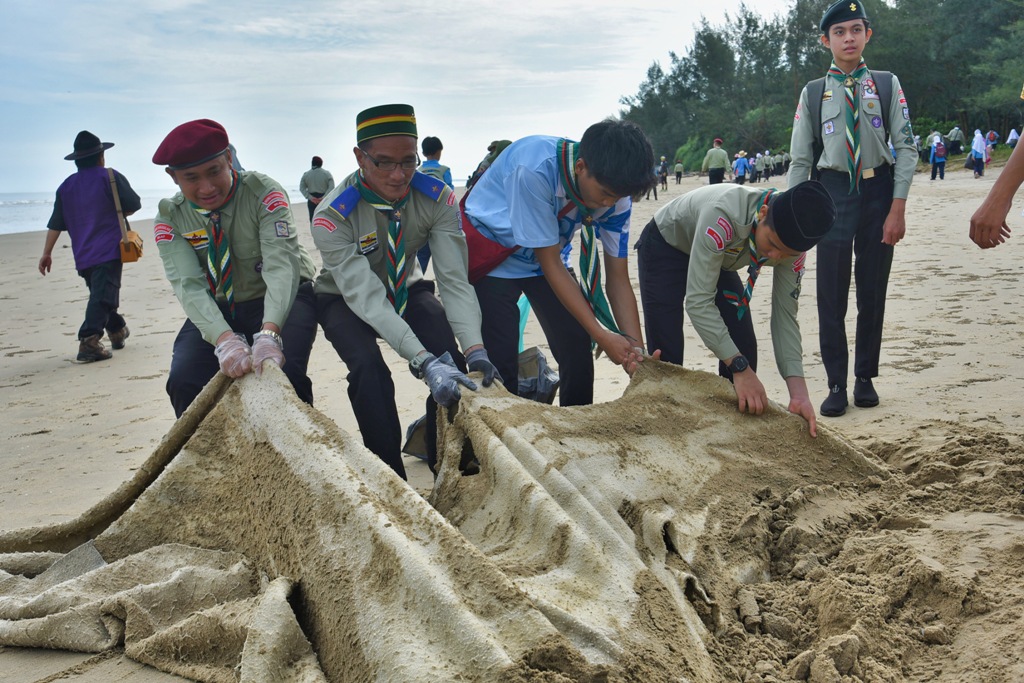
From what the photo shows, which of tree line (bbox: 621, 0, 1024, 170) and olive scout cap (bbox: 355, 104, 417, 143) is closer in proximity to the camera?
olive scout cap (bbox: 355, 104, 417, 143)

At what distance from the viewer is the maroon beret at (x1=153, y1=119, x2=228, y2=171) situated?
3.18m

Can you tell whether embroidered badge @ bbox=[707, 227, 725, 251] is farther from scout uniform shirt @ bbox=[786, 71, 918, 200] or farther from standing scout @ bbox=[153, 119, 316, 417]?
standing scout @ bbox=[153, 119, 316, 417]

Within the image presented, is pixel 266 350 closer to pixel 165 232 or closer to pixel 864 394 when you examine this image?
pixel 165 232

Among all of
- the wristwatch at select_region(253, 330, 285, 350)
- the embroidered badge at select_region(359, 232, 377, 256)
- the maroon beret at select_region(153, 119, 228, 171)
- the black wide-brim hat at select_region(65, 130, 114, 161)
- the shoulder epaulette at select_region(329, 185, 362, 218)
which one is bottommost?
the wristwatch at select_region(253, 330, 285, 350)

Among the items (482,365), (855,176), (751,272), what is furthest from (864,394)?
(482,365)

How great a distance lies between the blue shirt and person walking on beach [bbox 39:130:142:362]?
408 cm

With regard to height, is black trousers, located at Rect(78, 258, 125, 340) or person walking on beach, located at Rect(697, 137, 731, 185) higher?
person walking on beach, located at Rect(697, 137, 731, 185)

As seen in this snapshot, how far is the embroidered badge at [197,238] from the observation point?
→ 3467 millimetres

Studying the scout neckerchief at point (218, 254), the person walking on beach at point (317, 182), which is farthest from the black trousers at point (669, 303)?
the person walking on beach at point (317, 182)

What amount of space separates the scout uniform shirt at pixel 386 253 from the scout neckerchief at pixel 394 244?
0.9 inches

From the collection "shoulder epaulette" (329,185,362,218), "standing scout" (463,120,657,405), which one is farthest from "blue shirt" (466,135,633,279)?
"shoulder epaulette" (329,185,362,218)

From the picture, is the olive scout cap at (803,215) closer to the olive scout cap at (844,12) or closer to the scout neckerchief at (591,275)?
the scout neckerchief at (591,275)

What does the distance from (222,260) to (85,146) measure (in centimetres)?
426

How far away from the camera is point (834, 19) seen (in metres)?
4.44
